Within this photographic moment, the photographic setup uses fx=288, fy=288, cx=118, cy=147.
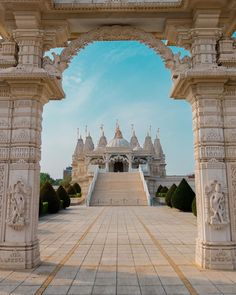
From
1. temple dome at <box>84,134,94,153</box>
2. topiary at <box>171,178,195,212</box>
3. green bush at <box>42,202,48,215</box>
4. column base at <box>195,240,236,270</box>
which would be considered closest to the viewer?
column base at <box>195,240,236,270</box>

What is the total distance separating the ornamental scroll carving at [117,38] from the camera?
25.1ft

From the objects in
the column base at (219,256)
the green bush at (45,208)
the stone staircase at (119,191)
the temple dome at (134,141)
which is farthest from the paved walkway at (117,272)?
the temple dome at (134,141)

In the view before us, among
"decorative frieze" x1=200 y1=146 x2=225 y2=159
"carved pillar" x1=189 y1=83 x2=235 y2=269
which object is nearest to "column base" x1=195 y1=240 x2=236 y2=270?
"carved pillar" x1=189 y1=83 x2=235 y2=269

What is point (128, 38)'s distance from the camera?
822 centimetres

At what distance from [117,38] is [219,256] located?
6.34 metres

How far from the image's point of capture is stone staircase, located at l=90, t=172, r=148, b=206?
30.7 metres

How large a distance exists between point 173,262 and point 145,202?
23.3 metres

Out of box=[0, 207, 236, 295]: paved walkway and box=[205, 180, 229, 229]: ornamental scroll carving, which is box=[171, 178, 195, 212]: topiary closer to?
box=[0, 207, 236, 295]: paved walkway

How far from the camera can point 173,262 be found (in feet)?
23.9

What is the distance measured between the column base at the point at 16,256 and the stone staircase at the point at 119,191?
78.0 ft

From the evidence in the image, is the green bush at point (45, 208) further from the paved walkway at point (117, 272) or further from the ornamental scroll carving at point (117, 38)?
the ornamental scroll carving at point (117, 38)

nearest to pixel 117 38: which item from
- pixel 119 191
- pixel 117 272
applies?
pixel 117 272

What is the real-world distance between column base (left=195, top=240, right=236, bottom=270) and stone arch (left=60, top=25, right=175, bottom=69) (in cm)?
470

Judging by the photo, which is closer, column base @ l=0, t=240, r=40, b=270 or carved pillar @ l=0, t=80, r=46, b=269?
column base @ l=0, t=240, r=40, b=270
